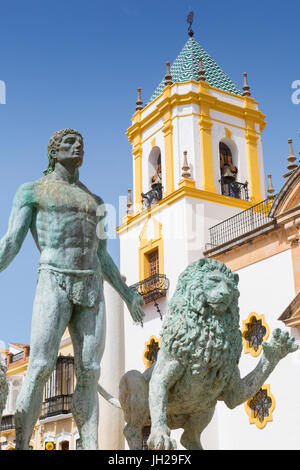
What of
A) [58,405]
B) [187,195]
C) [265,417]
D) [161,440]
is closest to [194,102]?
[187,195]

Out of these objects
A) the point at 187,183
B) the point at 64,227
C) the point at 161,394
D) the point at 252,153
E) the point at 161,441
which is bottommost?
the point at 161,441

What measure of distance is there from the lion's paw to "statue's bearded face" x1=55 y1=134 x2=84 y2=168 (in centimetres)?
175

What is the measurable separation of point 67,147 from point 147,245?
17.3m

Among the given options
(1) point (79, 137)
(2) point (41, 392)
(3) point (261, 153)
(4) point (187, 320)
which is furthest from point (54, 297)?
(3) point (261, 153)

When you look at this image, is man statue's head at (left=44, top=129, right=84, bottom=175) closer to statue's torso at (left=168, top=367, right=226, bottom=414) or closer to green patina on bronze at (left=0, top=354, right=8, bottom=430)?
green patina on bronze at (left=0, top=354, right=8, bottom=430)

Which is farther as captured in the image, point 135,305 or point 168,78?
point 168,78

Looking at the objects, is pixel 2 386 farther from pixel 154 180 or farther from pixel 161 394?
pixel 154 180

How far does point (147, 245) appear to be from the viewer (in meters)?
21.6

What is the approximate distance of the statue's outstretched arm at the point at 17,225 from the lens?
13.4 feet

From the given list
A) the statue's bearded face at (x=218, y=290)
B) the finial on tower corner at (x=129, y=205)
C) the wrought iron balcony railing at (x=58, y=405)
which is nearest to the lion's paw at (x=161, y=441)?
the statue's bearded face at (x=218, y=290)

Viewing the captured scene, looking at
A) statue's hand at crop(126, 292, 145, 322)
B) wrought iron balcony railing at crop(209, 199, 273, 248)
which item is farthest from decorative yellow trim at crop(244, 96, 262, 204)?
statue's hand at crop(126, 292, 145, 322)

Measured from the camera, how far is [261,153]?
23562mm

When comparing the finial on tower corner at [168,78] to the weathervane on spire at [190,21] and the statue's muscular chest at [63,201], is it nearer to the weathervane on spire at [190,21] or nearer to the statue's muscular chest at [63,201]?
the weathervane on spire at [190,21]

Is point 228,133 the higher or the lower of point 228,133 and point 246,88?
the lower
